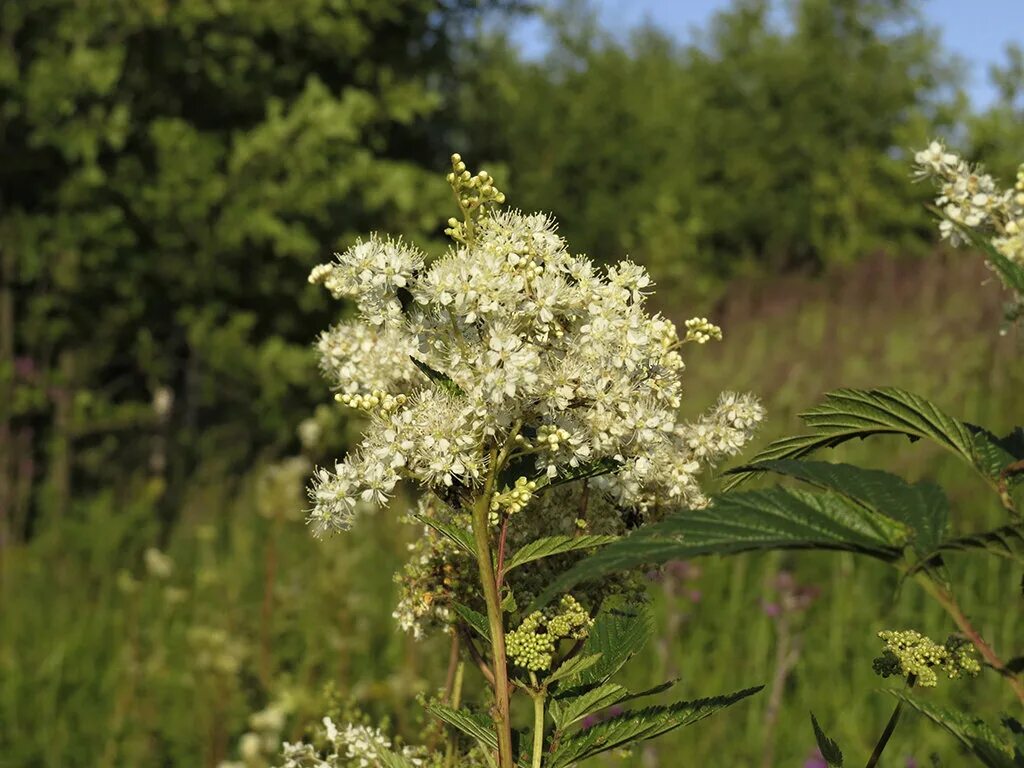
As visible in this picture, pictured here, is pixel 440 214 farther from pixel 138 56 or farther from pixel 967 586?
pixel 967 586

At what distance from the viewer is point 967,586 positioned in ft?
17.3

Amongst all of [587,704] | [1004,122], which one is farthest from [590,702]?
[1004,122]

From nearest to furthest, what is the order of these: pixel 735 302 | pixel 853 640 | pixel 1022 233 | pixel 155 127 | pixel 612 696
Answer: pixel 612 696, pixel 1022 233, pixel 853 640, pixel 155 127, pixel 735 302

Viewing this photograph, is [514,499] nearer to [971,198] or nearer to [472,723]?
[472,723]

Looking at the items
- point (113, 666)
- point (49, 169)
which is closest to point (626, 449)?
point (113, 666)

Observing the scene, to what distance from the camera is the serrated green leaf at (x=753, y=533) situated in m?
0.90

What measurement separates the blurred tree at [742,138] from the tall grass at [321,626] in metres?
8.74

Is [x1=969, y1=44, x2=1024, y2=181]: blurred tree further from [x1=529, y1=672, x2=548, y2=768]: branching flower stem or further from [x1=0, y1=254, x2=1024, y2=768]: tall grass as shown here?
[x1=529, y1=672, x2=548, y2=768]: branching flower stem

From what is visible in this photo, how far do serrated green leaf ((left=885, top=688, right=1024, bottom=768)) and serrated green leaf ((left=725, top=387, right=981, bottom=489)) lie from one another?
24cm

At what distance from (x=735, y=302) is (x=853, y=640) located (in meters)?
9.47

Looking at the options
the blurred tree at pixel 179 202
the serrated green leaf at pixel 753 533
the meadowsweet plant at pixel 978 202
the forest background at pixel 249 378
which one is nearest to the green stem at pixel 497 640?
the serrated green leaf at pixel 753 533

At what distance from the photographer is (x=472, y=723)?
4.10 feet

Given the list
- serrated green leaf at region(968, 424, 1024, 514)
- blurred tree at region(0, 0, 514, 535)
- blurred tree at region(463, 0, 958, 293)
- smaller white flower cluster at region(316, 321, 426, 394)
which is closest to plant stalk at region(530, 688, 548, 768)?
smaller white flower cluster at region(316, 321, 426, 394)

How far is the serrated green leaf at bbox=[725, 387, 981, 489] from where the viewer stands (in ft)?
3.64
